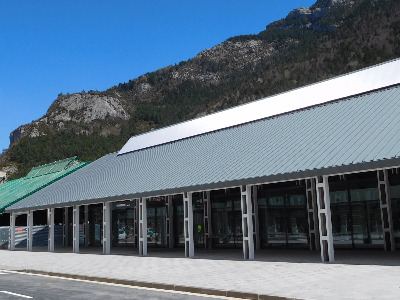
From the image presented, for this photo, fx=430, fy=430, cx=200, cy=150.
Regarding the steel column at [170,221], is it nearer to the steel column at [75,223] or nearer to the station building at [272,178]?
the station building at [272,178]

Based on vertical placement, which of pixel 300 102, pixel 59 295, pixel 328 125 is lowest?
pixel 59 295

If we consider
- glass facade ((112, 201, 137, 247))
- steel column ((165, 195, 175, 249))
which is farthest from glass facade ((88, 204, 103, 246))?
steel column ((165, 195, 175, 249))

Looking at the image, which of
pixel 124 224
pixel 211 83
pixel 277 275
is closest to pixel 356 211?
pixel 277 275

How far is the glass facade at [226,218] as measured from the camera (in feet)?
86.8

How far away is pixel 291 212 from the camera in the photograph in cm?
2408

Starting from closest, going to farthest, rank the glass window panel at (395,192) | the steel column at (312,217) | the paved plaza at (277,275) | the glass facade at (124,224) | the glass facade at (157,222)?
the paved plaza at (277,275)
the glass window panel at (395,192)
the steel column at (312,217)
the glass facade at (157,222)
the glass facade at (124,224)

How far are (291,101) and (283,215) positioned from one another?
6511 millimetres

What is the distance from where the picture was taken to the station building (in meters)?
16.3

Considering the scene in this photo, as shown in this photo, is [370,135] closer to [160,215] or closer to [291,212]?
[291,212]

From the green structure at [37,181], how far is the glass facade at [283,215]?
63.1ft

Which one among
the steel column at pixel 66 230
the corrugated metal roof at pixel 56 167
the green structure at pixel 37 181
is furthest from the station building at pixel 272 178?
the corrugated metal roof at pixel 56 167

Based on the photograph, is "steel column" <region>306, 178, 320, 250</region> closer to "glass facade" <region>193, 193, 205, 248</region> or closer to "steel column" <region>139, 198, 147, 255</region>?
"glass facade" <region>193, 193, 205, 248</region>

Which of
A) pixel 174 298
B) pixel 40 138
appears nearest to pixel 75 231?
pixel 174 298

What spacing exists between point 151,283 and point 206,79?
162604mm
